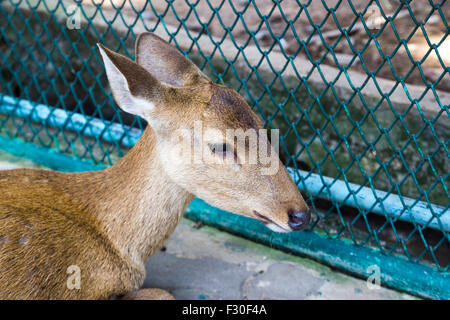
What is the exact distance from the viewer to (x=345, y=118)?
11.8 ft

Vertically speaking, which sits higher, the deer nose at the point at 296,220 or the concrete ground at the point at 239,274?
the deer nose at the point at 296,220

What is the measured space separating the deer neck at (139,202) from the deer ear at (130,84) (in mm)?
228

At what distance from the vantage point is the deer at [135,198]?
2.18 meters

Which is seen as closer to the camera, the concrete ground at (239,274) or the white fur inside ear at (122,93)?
the white fur inside ear at (122,93)

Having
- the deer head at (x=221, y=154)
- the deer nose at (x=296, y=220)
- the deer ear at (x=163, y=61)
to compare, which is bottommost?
the deer nose at (x=296, y=220)

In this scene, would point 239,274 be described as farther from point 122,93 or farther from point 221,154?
point 122,93

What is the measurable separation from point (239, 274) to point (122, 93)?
1.51 meters

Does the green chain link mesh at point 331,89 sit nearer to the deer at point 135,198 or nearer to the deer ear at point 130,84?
the deer at point 135,198

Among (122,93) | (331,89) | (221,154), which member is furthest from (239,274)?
(122,93)

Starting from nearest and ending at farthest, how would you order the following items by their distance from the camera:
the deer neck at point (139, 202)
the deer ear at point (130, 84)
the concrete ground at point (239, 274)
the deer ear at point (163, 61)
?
the deer ear at point (130, 84), the deer neck at point (139, 202), the deer ear at point (163, 61), the concrete ground at point (239, 274)

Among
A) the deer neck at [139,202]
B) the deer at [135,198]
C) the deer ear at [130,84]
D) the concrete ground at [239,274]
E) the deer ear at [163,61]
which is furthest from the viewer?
the concrete ground at [239,274]

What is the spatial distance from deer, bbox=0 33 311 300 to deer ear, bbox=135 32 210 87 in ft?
0.05

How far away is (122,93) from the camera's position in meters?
2.08

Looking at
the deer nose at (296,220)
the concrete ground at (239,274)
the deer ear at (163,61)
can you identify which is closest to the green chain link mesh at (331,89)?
the concrete ground at (239,274)
